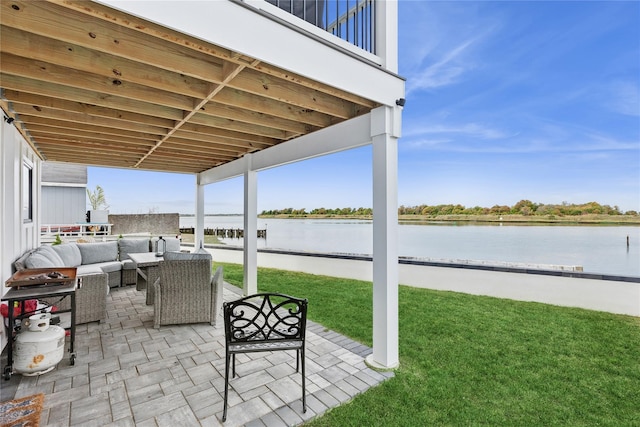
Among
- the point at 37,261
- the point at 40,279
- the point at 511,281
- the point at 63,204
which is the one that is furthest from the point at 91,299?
the point at 63,204

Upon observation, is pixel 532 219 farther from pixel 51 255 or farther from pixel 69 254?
pixel 51 255

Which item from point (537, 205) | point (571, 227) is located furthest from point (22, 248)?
point (537, 205)

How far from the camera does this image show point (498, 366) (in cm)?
310

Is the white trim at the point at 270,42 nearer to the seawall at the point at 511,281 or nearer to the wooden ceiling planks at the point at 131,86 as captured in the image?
the wooden ceiling planks at the point at 131,86

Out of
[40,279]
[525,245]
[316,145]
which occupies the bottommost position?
[525,245]

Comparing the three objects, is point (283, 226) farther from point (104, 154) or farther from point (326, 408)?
point (326, 408)

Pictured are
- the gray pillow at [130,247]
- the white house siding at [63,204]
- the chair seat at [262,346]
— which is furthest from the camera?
the white house siding at [63,204]

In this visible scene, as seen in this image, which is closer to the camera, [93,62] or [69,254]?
[93,62]

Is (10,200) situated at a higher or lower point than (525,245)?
higher

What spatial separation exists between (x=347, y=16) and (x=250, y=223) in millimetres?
3617

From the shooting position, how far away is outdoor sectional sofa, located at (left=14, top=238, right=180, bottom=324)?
3.95 metres

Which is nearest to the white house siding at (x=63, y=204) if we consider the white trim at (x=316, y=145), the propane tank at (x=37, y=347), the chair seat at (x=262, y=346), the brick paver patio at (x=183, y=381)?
the white trim at (x=316, y=145)

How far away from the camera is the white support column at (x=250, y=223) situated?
5.48 metres

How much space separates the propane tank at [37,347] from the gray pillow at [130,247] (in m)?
3.95
